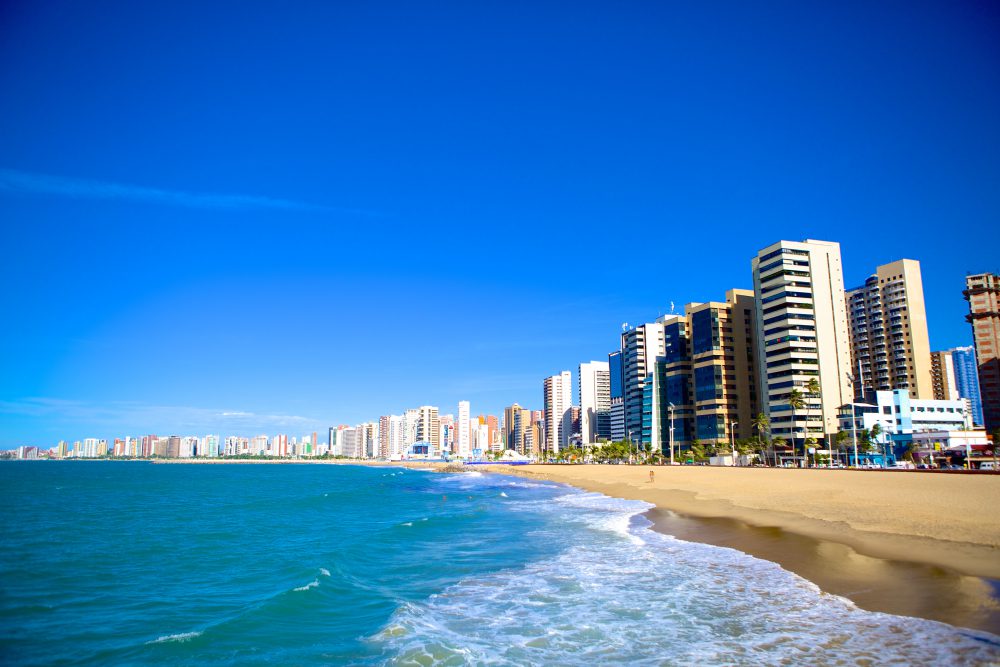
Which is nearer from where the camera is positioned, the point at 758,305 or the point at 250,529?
the point at 250,529

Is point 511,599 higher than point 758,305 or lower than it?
lower

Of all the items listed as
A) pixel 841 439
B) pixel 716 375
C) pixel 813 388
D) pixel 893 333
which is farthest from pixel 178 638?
pixel 893 333

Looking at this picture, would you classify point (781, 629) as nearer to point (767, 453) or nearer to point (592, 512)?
point (592, 512)

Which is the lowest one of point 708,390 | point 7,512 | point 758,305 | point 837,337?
point 7,512

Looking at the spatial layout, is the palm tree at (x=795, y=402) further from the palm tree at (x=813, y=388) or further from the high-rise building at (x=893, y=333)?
the high-rise building at (x=893, y=333)

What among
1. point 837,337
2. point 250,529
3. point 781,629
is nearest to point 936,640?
point 781,629

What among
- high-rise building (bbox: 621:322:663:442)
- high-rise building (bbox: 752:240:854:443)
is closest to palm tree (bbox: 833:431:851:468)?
high-rise building (bbox: 752:240:854:443)

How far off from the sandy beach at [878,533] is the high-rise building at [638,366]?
4560 inches

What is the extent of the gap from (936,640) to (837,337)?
10587 centimetres

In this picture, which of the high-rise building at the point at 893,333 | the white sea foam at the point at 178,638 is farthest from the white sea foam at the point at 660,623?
the high-rise building at the point at 893,333

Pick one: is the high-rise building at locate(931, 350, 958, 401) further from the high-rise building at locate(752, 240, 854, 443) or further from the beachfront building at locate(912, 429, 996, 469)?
the beachfront building at locate(912, 429, 996, 469)

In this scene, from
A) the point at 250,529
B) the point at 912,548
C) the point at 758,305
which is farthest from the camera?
the point at 758,305

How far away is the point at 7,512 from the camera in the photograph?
45.3 metres

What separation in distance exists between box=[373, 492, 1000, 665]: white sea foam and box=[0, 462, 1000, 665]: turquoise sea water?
0.06 metres
